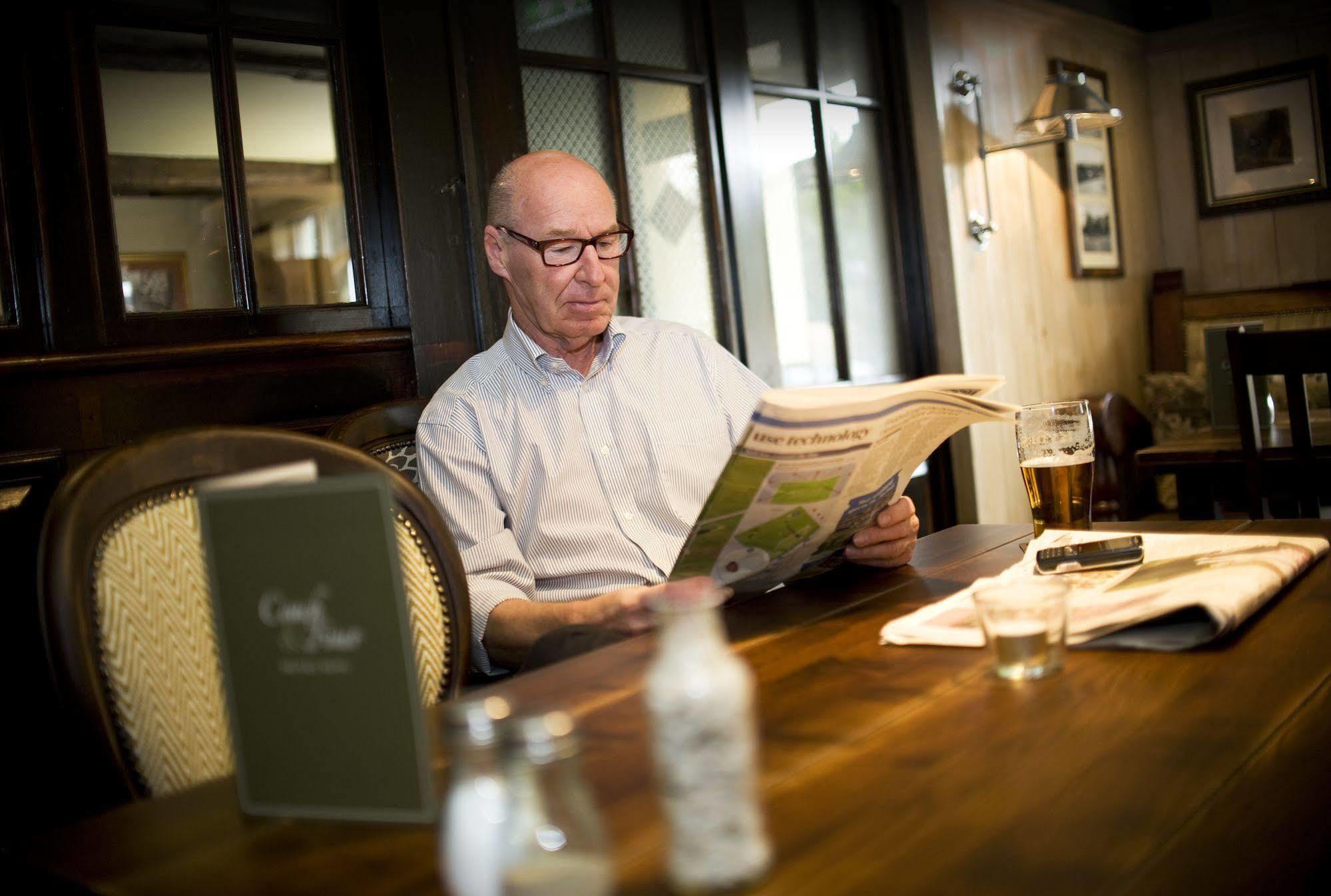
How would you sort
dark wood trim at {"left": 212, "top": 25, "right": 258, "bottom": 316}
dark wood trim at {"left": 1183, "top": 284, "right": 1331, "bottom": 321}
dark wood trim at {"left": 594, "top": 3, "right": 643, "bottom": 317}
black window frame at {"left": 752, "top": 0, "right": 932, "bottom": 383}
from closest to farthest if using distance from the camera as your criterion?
dark wood trim at {"left": 212, "top": 25, "right": 258, "bottom": 316} → dark wood trim at {"left": 594, "top": 3, "right": 643, "bottom": 317} → black window frame at {"left": 752, "top": 0, "right": 932, "bottom": 383} → dark wood trim at {"left": 1183, "top": 284, "right": 1331, "bottom": 321}

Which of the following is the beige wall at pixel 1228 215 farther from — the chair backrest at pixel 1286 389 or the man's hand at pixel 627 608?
the man's hand at pixel 627 608

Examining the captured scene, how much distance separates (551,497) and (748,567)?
0.63 m

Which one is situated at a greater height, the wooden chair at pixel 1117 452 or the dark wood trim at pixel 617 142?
the dark wood trim at pixel 617 142

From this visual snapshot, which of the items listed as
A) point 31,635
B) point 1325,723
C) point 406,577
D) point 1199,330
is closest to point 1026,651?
point 1325,723

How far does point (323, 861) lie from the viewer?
603 mm

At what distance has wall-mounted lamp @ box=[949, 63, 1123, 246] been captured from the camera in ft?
13.0

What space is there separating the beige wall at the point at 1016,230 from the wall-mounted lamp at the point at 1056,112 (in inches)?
2.4

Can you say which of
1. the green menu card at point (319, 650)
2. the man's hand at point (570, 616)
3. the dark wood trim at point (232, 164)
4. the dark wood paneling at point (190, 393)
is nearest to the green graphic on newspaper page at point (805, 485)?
the man's hand at point (570, 616)

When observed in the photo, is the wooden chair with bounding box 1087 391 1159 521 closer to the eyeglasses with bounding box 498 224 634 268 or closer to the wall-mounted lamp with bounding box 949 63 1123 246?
the wall-mounted lamp with bounding box 949 63 1123 246

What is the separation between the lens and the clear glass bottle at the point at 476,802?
1.50ft

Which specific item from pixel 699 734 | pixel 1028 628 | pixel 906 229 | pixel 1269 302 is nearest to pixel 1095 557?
pixel 1028 628

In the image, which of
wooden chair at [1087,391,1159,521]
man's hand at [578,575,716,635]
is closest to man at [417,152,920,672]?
man's hand at [578,575,716,635]

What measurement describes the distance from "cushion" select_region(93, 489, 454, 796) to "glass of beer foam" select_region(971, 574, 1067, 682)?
455 millimetres

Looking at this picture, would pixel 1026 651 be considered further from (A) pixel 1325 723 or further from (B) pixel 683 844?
(B) pixel 683 844
